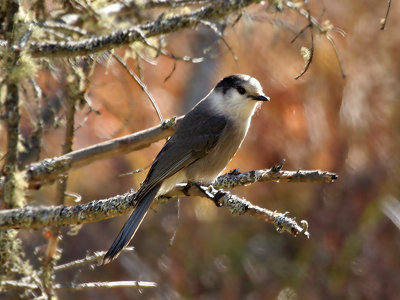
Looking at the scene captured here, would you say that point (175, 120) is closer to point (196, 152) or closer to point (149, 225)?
point (196, 152)

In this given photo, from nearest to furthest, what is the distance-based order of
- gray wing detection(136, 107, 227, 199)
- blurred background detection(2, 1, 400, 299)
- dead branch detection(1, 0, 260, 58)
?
dead branch detection(1, 0, 260, 58) < gray wing detection(136, 107, 227, 199) < blurred background detection(2, 1, 400, 299)

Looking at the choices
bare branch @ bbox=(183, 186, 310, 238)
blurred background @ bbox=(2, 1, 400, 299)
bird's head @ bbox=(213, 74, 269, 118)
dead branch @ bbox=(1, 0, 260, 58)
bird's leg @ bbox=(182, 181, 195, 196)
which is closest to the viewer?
bare branch @ bbox=(183, 186, 310, 238)

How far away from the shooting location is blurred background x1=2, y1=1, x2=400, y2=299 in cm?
589

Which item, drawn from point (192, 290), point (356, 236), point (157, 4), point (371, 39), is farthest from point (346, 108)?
point (157, 4)

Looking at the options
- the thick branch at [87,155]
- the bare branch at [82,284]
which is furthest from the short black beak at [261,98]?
the bare branch at [82,284]

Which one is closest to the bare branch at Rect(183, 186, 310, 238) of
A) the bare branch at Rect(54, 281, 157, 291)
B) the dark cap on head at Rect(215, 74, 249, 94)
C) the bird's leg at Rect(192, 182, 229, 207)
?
the bird's leg at Rect(192, 182, 229, 207)

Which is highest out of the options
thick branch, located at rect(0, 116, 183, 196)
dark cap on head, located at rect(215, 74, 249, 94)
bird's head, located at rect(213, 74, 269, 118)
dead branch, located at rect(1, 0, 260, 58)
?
dead branch, located at rect(1, 0, 260, 58)

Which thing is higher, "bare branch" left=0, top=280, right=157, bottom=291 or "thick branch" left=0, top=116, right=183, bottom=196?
"thick branch" left=0, top=116, right=183, bottom=196

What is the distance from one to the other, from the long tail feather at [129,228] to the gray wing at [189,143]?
1.04ft

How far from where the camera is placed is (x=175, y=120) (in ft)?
13.1

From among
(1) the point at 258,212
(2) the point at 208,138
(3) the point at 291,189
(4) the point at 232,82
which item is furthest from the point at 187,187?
(3) the point at 291,189

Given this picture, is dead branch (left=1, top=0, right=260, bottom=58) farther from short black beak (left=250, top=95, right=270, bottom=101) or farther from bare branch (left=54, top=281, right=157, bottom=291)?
bare branch (left=54, top=281, right=157, bottom=291)

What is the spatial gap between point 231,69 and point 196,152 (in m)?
3.52

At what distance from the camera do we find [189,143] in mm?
3975
